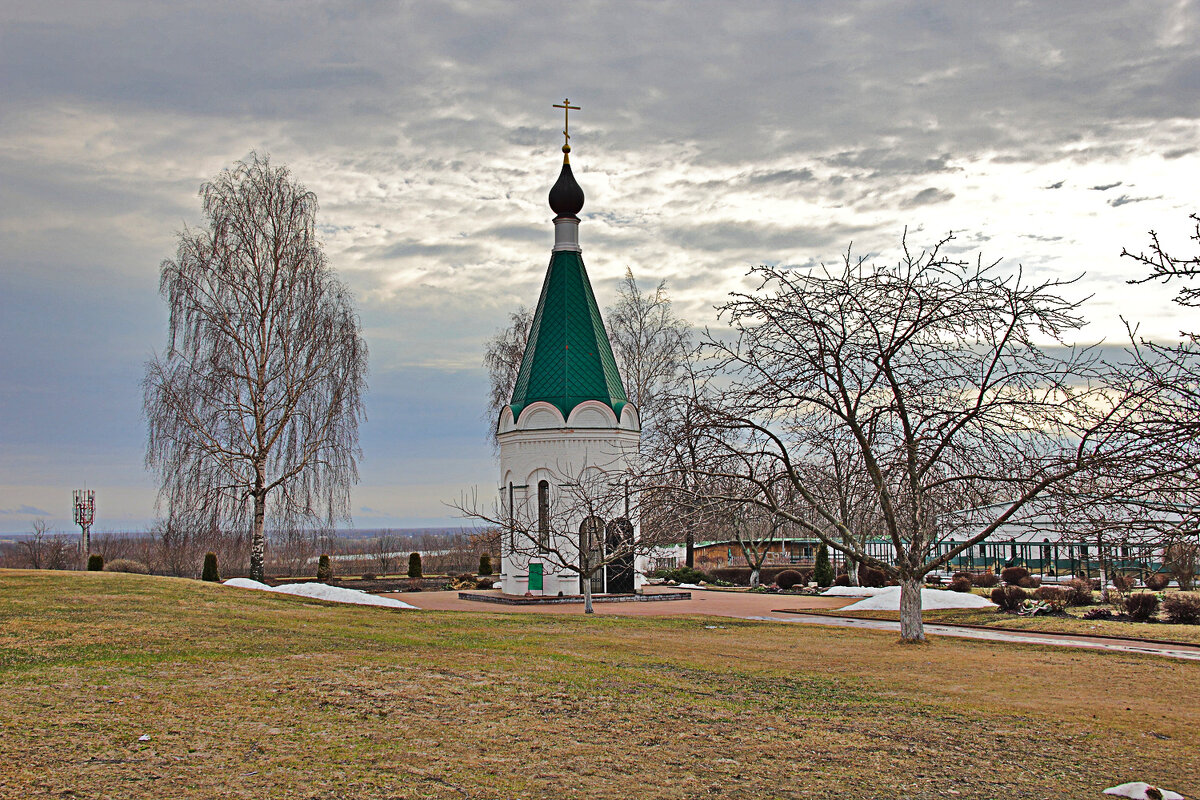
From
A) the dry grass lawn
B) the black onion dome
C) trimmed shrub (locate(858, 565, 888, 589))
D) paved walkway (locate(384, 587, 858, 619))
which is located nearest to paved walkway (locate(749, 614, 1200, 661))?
the dry grass lawn

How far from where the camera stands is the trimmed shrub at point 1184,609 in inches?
692

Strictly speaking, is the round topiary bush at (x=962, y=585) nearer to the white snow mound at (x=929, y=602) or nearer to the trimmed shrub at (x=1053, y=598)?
the white snow mound at (x=929, y=602)

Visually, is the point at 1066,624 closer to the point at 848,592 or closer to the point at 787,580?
the point at 848,592

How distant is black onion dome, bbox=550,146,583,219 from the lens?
28266 mm

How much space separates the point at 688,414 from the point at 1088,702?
6.70m

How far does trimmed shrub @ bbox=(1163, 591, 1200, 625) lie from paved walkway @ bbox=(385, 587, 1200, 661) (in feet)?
8.26

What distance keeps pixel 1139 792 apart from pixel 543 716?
4385 mm

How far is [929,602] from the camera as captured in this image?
21.4 meters

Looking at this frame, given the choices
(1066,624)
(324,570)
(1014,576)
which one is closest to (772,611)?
(1066,624)

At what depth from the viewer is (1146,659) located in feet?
44.3

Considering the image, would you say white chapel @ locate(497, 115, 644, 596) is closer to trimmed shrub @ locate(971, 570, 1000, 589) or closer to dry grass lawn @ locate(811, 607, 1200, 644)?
dry grass lawn @ locate(811, 607, 1200, 644)

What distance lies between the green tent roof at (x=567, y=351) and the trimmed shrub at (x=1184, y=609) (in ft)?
45.4

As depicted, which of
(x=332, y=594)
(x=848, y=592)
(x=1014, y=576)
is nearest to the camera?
(x=332, y=594)

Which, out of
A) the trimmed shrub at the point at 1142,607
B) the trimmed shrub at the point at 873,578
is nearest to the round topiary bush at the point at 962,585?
the trimmed shrub at the point at 873,578
